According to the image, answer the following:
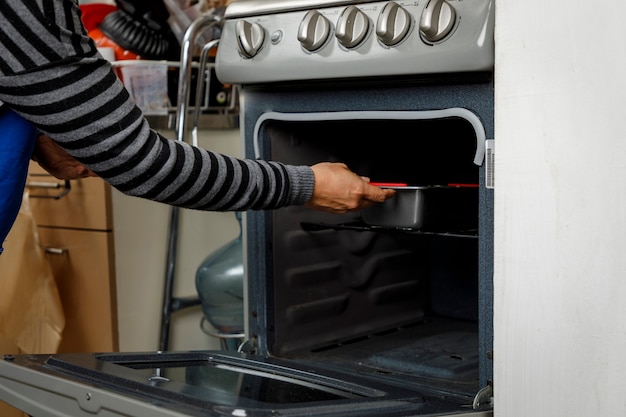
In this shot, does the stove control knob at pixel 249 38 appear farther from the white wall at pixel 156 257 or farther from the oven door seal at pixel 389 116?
the white wall at pixel 156 257

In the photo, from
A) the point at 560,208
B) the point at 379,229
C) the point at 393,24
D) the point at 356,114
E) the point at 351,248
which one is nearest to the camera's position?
the point at 560,208

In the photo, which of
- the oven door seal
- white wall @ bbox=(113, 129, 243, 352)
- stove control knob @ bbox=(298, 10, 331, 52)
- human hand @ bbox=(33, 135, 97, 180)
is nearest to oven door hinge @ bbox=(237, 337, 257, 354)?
the oven door seal

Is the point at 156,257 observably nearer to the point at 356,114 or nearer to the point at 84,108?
the point at 356,114

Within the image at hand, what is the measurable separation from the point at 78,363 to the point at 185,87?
3.13ft

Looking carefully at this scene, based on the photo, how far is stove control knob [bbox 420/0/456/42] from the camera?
121 cm

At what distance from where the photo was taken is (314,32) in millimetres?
1365

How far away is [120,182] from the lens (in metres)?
1.16

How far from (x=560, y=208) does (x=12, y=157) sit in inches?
27.5

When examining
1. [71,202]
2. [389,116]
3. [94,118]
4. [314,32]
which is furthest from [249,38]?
[71,202]

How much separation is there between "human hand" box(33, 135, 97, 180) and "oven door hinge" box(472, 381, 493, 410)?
2.07 feet

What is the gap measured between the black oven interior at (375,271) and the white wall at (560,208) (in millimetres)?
289

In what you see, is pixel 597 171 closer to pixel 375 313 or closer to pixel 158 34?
pixel 375 313

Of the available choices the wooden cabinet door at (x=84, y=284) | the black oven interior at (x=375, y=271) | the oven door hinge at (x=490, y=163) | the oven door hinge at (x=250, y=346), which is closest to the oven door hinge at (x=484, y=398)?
the black oven interior at (x=375, y=271)

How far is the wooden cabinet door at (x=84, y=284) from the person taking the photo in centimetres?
224
